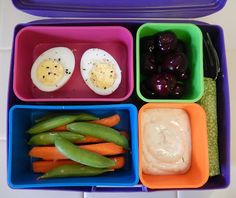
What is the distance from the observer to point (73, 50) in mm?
1051

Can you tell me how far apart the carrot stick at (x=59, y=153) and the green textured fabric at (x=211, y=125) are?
240 mm

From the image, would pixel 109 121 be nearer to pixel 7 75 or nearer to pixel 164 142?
pixel 164 142

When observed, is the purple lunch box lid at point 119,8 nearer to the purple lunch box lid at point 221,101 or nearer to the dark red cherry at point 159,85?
the purple lunch box lid at point 221,101

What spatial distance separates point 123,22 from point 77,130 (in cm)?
31

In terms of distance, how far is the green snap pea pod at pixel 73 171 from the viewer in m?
0.93

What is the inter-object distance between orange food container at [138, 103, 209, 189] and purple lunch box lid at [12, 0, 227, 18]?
26 cm

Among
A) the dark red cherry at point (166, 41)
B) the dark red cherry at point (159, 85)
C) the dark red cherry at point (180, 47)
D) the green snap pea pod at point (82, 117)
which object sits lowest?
the green snap pea pod at point (82, 117)

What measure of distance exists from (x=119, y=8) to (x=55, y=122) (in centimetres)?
35

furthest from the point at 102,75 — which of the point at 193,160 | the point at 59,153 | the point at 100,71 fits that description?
the point at 193,160

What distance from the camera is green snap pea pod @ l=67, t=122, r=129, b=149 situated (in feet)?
3.13

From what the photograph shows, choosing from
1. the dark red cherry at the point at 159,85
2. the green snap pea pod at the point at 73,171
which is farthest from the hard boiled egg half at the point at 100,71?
the green snap pea pod at the point at 73,171

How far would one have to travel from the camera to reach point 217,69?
98 centimetres

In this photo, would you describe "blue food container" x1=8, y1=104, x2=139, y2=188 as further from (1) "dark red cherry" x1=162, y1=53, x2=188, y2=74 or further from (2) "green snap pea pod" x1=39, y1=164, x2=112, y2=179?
(1) "dark red cherry" x1=162, y1=53, x2=188, y2=74

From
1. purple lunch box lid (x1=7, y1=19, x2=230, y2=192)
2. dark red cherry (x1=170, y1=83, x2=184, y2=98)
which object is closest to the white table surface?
purple lunch box lid (x1=7, y1=19, x2=230, y2=192)
